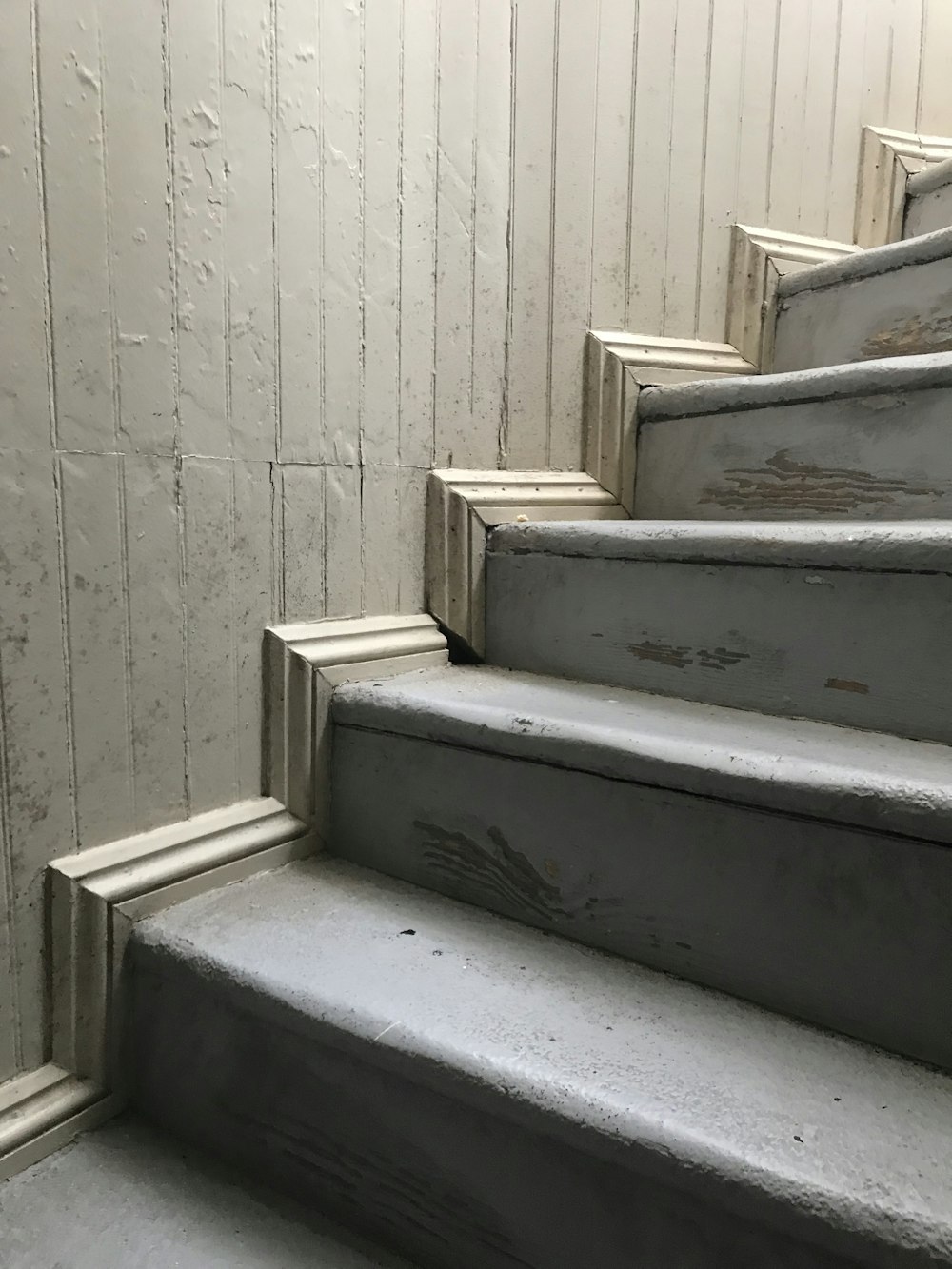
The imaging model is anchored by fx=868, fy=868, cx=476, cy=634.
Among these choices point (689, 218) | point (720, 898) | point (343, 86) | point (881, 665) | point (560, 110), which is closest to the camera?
point (720, 898)

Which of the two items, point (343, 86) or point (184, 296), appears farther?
point (343, 86)

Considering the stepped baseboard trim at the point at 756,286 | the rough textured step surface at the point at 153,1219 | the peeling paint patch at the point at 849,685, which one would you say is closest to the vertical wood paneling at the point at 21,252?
the rough textured step surface at the point at 153,1219

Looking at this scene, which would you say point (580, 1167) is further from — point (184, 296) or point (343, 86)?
point (343, 86)

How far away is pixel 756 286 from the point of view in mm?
1437

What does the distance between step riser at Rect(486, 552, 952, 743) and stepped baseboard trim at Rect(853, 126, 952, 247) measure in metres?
1.03

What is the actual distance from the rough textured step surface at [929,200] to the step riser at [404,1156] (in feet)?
5.47

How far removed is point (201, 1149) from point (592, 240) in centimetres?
123

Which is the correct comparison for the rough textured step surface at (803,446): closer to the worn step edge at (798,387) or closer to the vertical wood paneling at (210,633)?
the worn step edge at (798,387)

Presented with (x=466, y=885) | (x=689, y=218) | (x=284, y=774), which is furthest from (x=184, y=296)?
(x=689, y=218)

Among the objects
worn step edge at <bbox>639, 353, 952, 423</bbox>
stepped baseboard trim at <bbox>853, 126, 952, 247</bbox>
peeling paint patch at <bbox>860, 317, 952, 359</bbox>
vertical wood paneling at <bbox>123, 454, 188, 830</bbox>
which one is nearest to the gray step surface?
vertical wood paneling at <bbox>123, 454, 188, 830</bbox>

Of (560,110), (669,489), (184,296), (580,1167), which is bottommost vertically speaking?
(580,1167)

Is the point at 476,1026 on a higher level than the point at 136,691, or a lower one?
lower

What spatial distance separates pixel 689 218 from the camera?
4.54ft

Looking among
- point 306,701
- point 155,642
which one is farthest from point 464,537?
point 155,642
